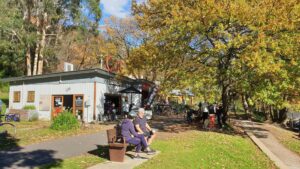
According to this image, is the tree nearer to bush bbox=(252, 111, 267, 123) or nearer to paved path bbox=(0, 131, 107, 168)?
paved path bbox=(0, 131, 107, 168)

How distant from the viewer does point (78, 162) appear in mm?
8992

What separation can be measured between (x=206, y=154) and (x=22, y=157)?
19.5ft

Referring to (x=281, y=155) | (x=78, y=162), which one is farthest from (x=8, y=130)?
(x=281, y=155)

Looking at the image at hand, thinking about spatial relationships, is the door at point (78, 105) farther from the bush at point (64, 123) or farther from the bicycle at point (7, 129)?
the bush at point (64, 123)

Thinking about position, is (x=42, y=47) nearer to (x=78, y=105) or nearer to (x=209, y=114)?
(x=78, y=105)

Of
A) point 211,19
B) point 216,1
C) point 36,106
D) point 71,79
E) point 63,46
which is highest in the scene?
point 63,46

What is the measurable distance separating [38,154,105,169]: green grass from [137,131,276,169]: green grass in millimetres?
1451

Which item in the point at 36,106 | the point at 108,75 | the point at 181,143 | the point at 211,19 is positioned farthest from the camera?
the point at 36,106

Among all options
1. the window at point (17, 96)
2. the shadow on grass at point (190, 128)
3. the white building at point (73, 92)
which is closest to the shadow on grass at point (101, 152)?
the shadow on grass at point (190, 128)

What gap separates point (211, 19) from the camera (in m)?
14.6

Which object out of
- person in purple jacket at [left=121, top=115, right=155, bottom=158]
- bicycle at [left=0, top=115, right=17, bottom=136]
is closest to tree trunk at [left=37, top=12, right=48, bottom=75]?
bicycle at [left=0, top=115, right=17, bottom=136]

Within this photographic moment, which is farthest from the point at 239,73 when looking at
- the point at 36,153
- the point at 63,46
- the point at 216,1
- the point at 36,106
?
the point at 63,46

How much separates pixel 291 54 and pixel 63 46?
3020 centimetres

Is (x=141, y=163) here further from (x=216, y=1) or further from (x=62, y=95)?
(x=62, y=95)
